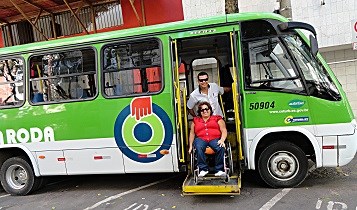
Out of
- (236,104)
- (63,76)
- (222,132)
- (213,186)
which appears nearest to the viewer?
(213,186)

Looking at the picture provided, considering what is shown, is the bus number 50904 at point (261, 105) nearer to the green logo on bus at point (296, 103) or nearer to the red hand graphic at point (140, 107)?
the green logo on bus at point (296, 103)

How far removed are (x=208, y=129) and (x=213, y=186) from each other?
901 millimetres

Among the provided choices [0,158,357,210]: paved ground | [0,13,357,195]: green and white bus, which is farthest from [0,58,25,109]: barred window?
[0,158,357,210]: paved ground

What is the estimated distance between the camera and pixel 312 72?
496cm

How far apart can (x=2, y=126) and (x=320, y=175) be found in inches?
232

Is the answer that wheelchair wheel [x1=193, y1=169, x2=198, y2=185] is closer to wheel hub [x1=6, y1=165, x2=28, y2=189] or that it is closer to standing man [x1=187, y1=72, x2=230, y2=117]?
standing man [x1=187, y1=72, x2=230, y2=117]

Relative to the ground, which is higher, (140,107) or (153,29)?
(153,29)

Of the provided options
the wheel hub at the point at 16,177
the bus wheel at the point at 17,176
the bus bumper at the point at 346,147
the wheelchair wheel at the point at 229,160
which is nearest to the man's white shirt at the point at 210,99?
the wheelchair wheel at the point at 229,160

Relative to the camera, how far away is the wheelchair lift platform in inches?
183

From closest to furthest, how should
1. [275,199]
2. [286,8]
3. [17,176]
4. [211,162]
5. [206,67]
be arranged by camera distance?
[275,199] → [211,162] → [17,176] → [206,67] → [286,8]

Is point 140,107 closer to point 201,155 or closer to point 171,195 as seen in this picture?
point 201,155

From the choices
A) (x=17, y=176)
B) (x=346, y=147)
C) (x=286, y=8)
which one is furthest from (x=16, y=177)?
(x=286, y=8)

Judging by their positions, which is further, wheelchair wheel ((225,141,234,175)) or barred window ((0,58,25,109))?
barred window ((0,58,25,109))

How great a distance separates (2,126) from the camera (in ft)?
19.9
